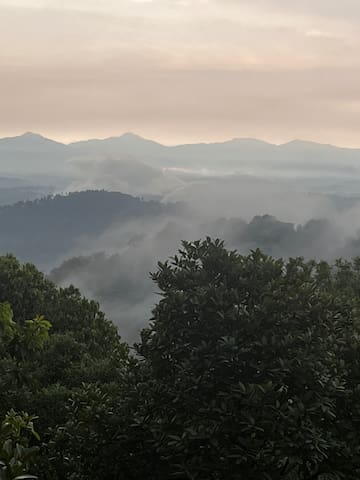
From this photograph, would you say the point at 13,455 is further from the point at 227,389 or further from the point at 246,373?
the point at 246,373

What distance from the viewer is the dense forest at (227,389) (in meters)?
12.3

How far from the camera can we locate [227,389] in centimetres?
1299

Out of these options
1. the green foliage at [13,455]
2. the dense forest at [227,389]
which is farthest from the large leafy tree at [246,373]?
the green foliage at [13,455]

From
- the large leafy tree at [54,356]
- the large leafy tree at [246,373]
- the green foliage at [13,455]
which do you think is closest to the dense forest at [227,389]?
the large leafy tree at [246,373]

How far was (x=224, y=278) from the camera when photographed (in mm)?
14492

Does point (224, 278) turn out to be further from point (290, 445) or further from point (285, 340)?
point (290, 445)

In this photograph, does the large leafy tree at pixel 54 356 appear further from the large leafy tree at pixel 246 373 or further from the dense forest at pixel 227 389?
the large leafy tree at pixel 246 373

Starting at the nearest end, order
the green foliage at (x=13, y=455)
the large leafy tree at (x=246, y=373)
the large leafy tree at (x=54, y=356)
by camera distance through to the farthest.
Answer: the green foliage at (x=13, y=455), the large leafy tree at (x=246, y=373), the large leafy tree at (x=54, y=356)

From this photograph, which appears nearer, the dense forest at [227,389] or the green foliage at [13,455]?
the green foliage at [13,455]

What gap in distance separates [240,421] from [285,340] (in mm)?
1741

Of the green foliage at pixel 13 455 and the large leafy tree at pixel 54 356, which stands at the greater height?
the green foliage at pixel 13 455

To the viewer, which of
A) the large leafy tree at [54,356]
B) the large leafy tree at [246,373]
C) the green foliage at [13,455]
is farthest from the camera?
the large leafy tree at [54,356]

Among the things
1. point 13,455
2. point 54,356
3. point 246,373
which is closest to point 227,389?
point 246,373

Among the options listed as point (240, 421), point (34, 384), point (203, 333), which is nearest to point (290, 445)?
point (240, 421)
